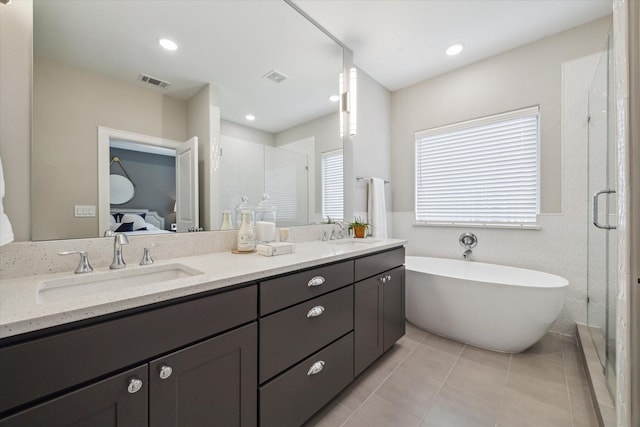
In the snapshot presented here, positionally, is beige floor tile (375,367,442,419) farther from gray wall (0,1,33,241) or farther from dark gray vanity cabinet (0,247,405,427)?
gray wall (0,1,33,241)

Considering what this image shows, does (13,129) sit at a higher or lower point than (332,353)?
higher

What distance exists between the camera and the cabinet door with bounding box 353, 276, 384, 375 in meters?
1.55

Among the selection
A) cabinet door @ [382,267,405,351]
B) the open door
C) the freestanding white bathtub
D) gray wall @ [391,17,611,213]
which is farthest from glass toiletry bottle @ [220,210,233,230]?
gray wall @ [391,17,611,213]

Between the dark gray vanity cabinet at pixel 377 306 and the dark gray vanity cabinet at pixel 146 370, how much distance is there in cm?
75

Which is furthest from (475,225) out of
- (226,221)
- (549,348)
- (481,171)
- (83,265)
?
(83,265)

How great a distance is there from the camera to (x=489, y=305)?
6.35ft

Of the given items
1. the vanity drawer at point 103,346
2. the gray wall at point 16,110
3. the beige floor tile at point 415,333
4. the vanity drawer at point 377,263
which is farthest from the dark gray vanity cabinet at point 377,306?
the gray wall at point 16,110

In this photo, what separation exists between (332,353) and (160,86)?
1.65m

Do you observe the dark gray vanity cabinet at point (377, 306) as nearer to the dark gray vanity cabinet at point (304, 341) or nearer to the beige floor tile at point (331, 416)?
the dark gray vanity cabinet at point (304, 341)

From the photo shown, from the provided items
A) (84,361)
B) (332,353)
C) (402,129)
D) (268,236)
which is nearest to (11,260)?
(84,361)

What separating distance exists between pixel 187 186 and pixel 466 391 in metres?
2.04

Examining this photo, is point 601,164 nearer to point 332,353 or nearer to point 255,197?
point 332,353

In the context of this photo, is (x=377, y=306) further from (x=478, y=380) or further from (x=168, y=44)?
(x=168, y=44)

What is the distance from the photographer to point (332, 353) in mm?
1362
